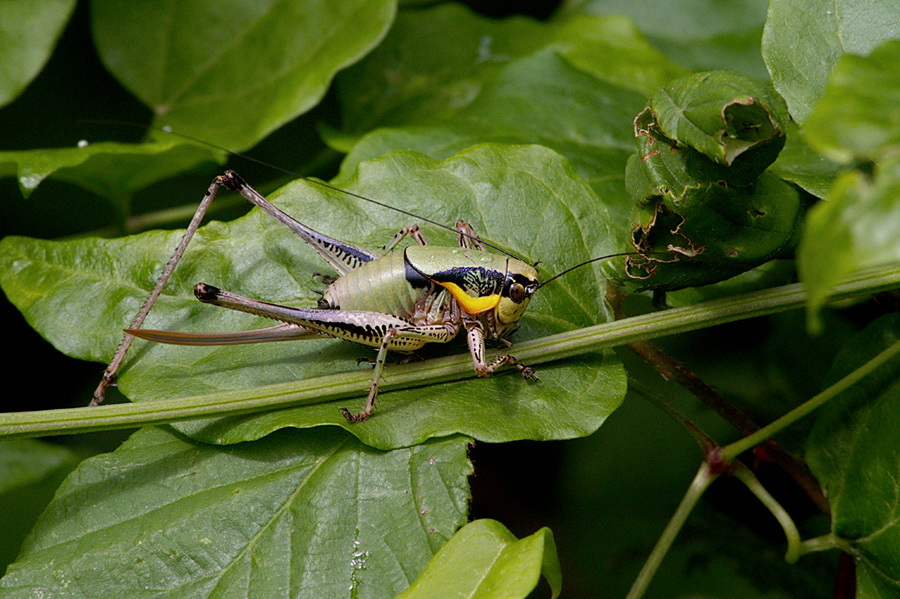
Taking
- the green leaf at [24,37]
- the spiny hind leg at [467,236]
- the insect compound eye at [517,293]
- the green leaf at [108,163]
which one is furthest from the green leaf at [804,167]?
the green leaf at [24,37]

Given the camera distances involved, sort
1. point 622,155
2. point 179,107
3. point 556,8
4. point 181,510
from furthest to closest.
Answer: point 556,8 < point 179,107 < point 622,155 < point 181,510

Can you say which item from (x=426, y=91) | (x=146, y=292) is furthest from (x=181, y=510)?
(x=426, y=91)

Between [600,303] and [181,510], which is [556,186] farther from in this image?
[181,510]

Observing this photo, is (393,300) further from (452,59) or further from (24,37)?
(24,37)

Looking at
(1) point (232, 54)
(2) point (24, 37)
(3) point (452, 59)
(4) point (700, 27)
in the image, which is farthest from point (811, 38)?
(2) point (24, 37)

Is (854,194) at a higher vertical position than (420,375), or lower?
higher

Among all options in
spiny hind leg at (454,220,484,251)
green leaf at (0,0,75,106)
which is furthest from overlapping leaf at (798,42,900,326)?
green leaf at (0,0,75,106)
